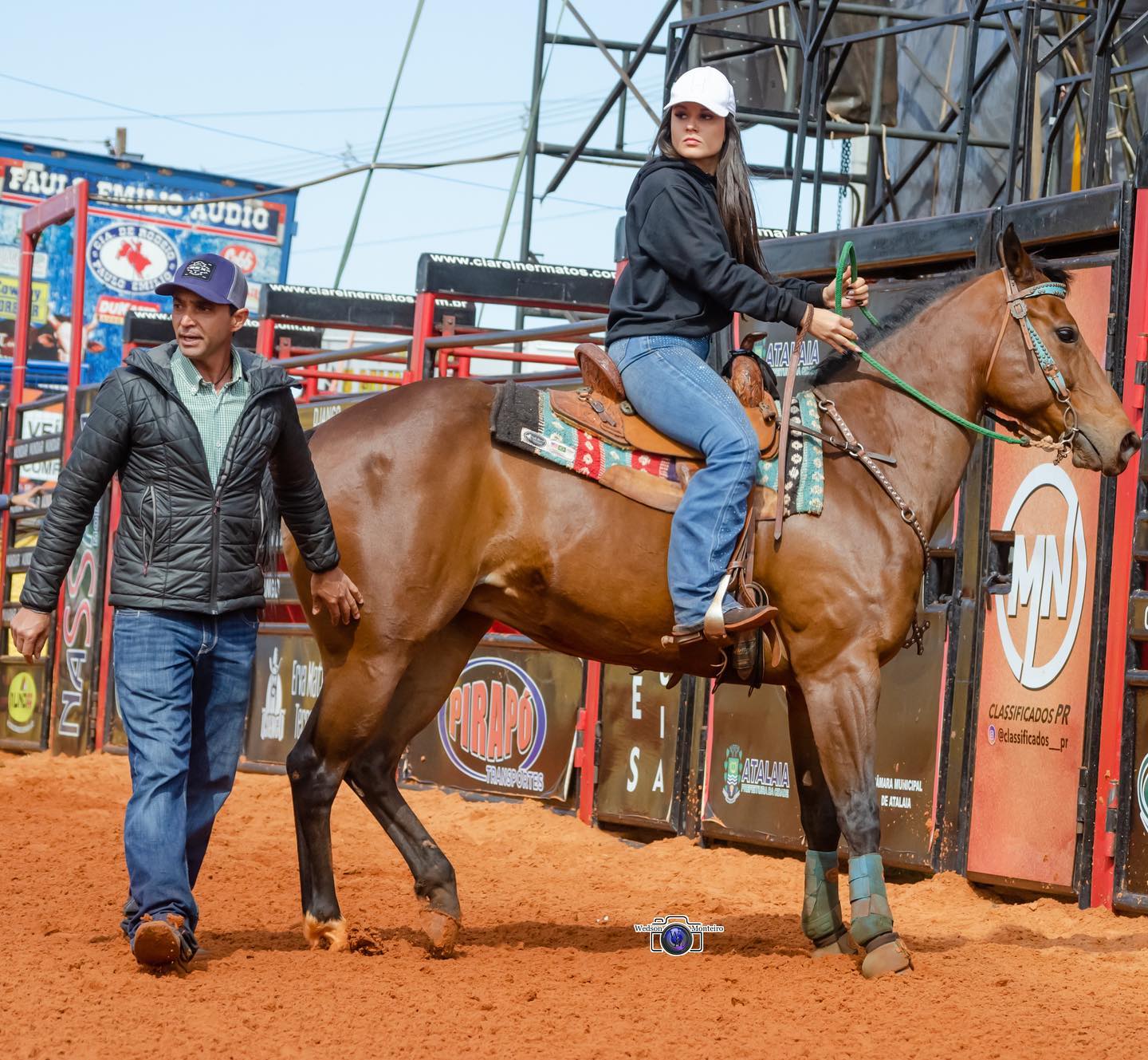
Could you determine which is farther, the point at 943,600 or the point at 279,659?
the point at 279,659

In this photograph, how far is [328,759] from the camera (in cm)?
536

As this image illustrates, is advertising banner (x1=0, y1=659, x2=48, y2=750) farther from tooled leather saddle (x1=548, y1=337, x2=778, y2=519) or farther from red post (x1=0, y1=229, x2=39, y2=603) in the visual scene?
tooled leather saddle (x1=548, y1=337, x2=778, y2=519)

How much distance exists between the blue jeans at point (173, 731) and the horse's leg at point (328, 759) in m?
0.30

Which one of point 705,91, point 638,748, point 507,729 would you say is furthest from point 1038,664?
point 507,729

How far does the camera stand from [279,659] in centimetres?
1137

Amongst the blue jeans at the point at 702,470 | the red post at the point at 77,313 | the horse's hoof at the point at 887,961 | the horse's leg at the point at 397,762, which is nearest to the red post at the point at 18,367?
the red post at the point at 77,313

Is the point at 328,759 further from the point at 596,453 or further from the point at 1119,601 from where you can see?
the point at 1119,601

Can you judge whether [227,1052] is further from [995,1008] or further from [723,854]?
[723,854]

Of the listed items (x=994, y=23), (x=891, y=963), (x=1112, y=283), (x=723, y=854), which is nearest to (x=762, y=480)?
(x=891, y=963)

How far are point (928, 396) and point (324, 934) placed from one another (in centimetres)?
289

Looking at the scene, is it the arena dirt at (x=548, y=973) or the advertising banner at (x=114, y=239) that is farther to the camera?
the advertising banner at (x=114, y=239)

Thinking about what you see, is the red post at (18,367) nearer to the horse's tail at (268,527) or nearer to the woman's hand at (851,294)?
the horse's tail at (268,527)

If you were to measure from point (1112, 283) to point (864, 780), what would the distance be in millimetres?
2722

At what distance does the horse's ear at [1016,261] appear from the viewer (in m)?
5.56
